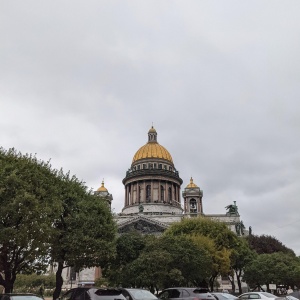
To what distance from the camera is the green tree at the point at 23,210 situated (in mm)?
23125

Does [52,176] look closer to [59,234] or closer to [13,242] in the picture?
[59,234]

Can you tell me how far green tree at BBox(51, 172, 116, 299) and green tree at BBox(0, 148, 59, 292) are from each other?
2172 millimetres

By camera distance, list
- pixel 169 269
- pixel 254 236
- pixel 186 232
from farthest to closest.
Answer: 1. pixel 254 236
2. pixel 186 232
3. pixel 169 269

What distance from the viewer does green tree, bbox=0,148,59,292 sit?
2312 centimetres

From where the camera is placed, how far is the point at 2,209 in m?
22.8

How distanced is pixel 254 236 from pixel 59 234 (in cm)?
5495

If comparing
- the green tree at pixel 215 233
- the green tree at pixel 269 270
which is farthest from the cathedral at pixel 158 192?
the green tree at pixel 215 233

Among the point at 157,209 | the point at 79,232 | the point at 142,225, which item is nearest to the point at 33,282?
the point at 142,225

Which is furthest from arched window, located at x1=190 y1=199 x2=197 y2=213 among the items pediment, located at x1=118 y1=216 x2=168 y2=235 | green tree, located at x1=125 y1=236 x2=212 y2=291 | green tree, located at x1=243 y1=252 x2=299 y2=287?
A: green tree, located at x1=125 y1=236 x2=212 y2=291

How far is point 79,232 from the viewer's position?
2905cm

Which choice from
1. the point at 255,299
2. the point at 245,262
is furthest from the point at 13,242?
the point at 245,262

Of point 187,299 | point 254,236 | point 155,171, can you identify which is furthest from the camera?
point 155,171

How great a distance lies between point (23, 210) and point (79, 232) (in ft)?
22.3

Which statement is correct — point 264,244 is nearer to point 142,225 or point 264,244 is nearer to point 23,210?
point 142,225
